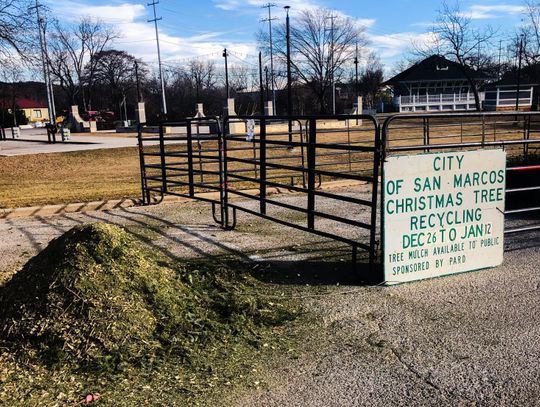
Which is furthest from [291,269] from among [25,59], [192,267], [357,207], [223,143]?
[25,59]

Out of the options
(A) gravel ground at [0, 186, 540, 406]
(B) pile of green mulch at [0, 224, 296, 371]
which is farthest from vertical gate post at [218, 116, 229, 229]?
(B) pile of green mulch at [0, 224, 296, 371]

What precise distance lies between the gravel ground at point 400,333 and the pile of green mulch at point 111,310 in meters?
0.57

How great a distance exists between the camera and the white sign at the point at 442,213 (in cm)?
491

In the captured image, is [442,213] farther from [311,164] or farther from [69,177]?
[69,177]

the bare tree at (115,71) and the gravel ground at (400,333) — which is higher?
the bare tree at (115,71)

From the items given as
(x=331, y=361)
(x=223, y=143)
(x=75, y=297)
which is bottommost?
(x=331, y=361)

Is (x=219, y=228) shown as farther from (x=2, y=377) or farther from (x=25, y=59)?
(x=25, y=59)

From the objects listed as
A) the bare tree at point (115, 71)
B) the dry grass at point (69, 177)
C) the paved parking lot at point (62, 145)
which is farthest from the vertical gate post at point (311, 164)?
the bare tree at point (115, 71)

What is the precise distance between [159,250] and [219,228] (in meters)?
1.46

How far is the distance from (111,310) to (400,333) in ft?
7.12

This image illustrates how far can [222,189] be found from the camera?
Result: 7.74 m

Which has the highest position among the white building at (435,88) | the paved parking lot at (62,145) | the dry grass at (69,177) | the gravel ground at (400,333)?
the white building at (435,88)

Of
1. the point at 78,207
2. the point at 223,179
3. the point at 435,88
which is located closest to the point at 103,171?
the point at 78,207

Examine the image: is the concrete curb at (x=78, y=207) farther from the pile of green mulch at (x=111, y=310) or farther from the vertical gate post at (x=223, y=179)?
the pile of green mulch at (x=111, y=310)
